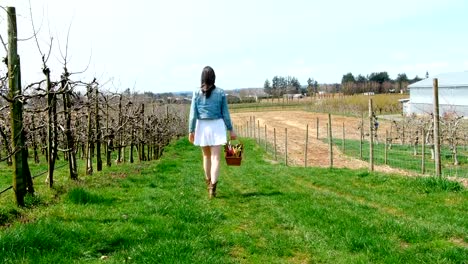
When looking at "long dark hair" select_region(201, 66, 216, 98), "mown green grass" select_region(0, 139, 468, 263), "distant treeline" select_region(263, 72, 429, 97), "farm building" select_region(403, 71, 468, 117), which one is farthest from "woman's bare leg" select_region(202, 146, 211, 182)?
"distant treeline" select_region(263, 72, 429, 97)

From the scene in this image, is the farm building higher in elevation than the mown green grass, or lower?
higher

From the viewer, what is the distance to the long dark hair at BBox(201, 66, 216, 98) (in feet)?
25.3

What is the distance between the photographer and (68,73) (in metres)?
10.2

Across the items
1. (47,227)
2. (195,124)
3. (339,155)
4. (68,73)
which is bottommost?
(339,155)

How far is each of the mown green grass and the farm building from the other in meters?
46.5

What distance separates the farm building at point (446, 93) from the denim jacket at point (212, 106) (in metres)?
47.6

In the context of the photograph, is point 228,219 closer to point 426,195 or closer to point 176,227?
point 176,227

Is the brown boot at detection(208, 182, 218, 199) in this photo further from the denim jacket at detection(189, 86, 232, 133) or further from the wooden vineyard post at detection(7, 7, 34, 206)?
the wooden vineyard post at detection(7, 7, 34, 206)

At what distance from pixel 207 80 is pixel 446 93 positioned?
59.2 meters

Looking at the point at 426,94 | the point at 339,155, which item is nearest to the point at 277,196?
the point at 339,155

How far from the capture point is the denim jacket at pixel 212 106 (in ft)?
25.7

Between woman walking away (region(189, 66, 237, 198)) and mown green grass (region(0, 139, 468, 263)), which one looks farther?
woman walking away (region(189, 66, 237, 198))

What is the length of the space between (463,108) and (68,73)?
55219mm

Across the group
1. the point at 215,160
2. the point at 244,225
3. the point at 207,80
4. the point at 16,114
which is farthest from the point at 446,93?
the point at 16,114
